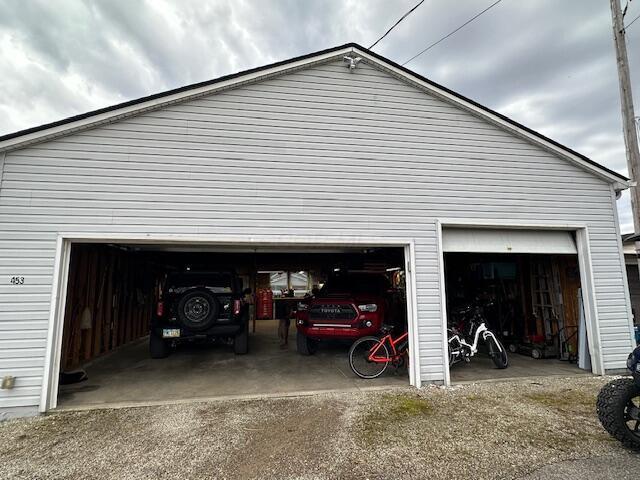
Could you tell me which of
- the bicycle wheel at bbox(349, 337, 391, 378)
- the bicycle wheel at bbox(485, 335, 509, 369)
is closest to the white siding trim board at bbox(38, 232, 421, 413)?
the bicycle wheel at bbox(349, 337, 391, 378)

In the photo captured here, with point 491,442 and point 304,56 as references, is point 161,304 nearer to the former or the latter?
point 304,56

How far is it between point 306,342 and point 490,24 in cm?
844

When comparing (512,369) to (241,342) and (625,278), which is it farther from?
(241,342)

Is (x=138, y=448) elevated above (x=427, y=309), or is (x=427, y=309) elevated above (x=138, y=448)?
(x=427, y=309)

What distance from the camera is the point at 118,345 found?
7.79 meters

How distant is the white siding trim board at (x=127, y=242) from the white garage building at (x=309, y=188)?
0.07ft

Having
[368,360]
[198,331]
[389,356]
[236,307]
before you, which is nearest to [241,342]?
[236,307]

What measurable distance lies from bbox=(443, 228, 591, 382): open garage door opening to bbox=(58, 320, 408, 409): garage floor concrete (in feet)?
6.05

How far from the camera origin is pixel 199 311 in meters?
6.07

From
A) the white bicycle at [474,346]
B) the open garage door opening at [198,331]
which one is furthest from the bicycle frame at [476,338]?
the open garage door opening at [198,331]

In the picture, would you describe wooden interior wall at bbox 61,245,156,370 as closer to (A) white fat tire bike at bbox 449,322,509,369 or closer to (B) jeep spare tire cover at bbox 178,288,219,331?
(B) jeep spare tire cover at bbox 178,288,219,331

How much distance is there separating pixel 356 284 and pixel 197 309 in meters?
3.43

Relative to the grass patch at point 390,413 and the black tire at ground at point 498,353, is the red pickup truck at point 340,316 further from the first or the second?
the black tire at ground at point 498,353

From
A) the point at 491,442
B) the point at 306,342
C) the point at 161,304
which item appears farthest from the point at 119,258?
the point at 491,442
